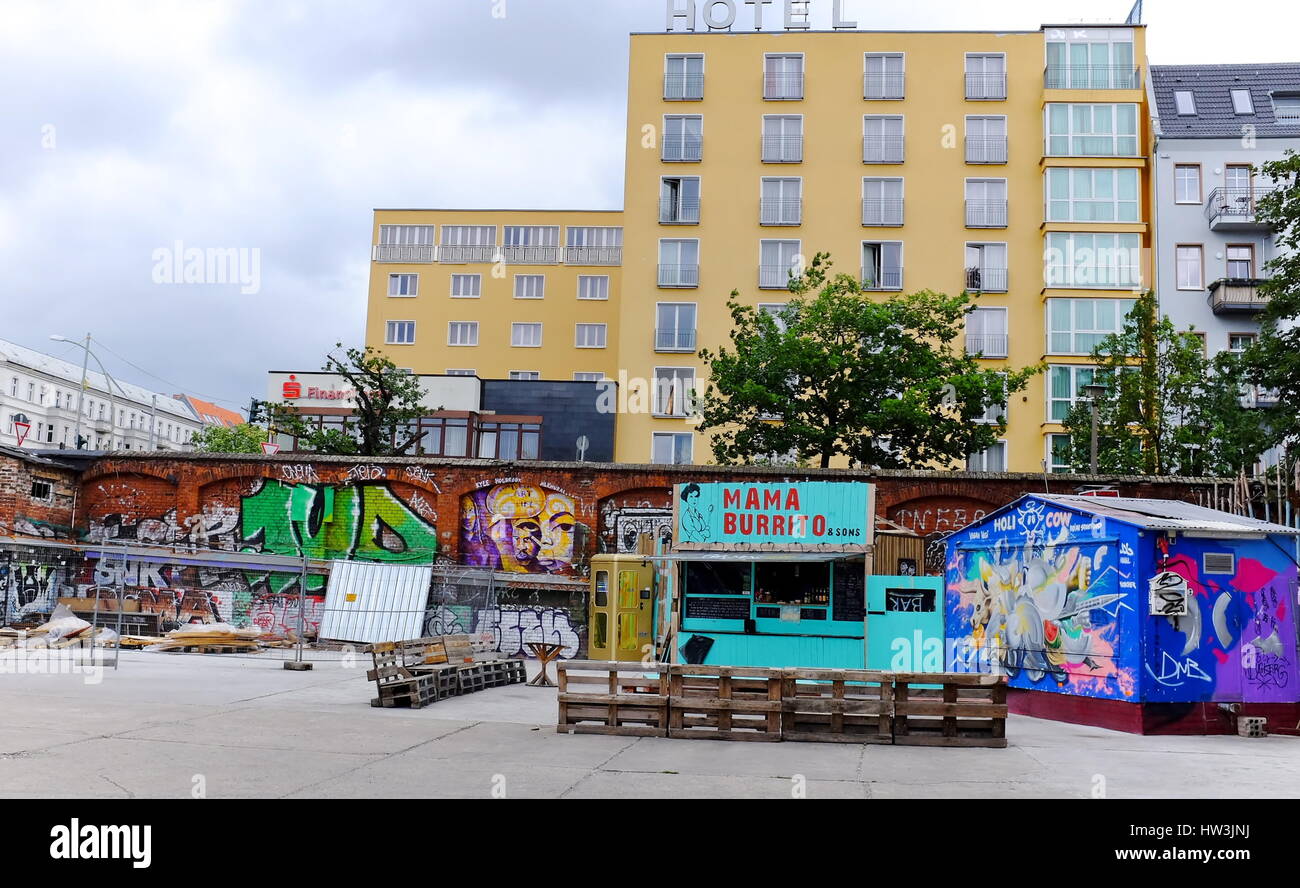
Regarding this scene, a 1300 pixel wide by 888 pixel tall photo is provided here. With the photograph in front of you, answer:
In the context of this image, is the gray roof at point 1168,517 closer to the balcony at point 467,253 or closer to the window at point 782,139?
the window at point 782,139

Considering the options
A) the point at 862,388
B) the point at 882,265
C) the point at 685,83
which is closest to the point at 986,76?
the point at 882,265

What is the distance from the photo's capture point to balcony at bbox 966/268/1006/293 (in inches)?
1748

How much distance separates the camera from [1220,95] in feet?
150

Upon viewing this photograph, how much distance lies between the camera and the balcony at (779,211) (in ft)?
150

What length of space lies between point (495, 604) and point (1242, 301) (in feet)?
104

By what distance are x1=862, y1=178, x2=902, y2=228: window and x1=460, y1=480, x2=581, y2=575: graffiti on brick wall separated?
2396cm

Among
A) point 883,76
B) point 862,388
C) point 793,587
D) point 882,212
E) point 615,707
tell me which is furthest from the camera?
point 883,76

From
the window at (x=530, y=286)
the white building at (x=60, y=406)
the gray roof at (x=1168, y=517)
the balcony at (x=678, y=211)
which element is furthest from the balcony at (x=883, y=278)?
the white building at (x=60, y=406)

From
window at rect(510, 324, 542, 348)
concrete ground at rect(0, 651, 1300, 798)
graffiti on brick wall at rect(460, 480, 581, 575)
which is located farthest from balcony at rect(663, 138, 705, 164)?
concrete ground at rect(0, 651, 1300, 798)

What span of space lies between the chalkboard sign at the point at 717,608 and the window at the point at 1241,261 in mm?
33624

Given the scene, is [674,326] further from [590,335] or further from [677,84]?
[590,335]

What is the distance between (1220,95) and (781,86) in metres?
17.6

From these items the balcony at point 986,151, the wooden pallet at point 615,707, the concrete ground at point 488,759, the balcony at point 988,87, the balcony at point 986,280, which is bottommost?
the concrete ground at point 488,759
